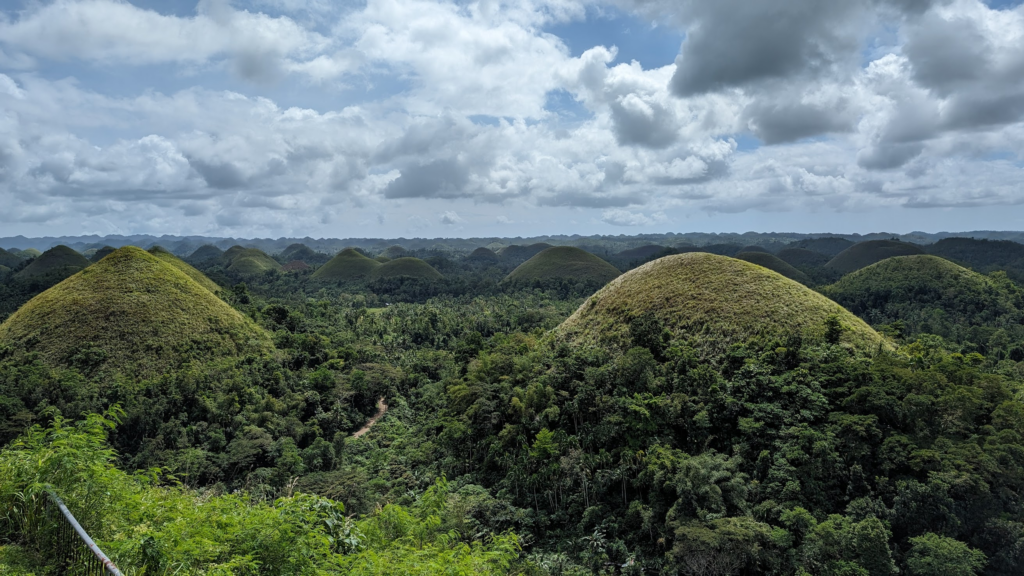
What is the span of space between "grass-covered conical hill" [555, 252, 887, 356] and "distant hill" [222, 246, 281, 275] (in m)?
133

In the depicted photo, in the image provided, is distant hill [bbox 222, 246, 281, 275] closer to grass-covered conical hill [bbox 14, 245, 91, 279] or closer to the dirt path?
grass-covered conical hill [bbox 14, 245, 91, 279]

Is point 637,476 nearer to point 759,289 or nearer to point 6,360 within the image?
point 759,289

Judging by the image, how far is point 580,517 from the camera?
2389 cm

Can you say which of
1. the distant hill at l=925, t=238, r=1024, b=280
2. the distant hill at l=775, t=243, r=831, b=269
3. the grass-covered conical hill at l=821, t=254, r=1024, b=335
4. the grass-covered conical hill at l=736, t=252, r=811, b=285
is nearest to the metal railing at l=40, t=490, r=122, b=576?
the grass-covered conical hill at l=821, t=254, r=1024, b=335

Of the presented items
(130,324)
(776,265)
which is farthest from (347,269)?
(776,265)

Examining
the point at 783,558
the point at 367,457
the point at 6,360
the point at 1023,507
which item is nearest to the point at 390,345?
the point at 367,457

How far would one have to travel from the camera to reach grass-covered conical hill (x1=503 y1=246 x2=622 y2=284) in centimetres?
11944

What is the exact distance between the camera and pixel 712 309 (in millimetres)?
33031

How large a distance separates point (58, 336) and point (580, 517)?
44547mm

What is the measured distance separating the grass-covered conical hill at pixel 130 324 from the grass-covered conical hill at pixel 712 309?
1252 inches

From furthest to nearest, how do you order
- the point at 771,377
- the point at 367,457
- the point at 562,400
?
the point at 367,457
the point at 562,400
the point at 771,377

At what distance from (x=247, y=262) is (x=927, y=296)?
16723cm

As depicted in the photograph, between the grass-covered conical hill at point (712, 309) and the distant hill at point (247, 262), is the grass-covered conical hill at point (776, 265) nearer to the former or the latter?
the grass-covered conical hill at point (712, 309)

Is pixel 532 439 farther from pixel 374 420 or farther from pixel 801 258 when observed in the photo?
pixel 801 258
